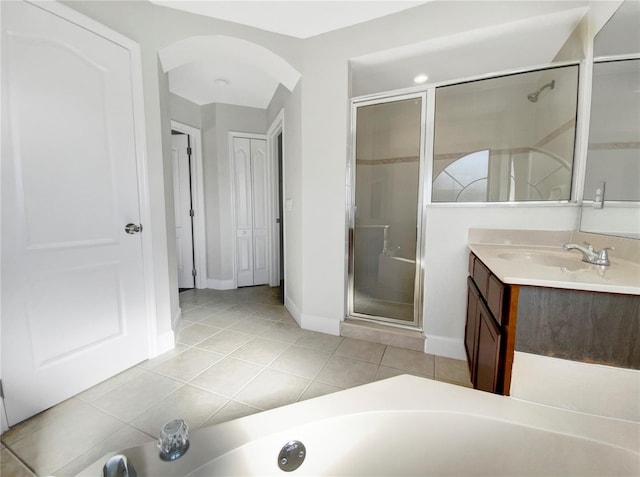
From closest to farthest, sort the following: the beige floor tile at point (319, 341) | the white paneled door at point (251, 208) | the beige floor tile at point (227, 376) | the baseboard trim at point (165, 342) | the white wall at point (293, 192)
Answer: the beige floor tile at point (227, 376), the baseboard trim at point (165, 342), the beige floor tile at point (319, 341), the white wall at point (293, 192), the white paneled door at point (251, 208)

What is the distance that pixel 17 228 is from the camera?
1.27 m

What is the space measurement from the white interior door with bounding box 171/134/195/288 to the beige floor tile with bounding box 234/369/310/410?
2436mm

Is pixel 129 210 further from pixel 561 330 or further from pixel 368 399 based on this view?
pixel 561 330

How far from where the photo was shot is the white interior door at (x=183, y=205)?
3.36m

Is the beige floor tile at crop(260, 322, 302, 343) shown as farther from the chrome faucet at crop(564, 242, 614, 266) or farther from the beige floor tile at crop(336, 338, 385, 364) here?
the chrome faucet at crop(564, 242, 614, 266)

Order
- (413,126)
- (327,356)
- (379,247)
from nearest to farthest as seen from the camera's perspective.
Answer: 1. (327,356)
2. (413,126)
3. (379,247)

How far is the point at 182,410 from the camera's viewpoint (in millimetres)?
1394

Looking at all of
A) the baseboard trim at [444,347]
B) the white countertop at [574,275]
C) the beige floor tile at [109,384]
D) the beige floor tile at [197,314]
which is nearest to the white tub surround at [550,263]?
the white countertop at [574,275]

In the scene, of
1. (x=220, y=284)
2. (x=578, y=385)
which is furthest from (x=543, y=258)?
(x=220, y=284)

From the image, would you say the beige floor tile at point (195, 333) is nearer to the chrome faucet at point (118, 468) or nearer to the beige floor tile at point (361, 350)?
the beige floor tile at point (361, 350)

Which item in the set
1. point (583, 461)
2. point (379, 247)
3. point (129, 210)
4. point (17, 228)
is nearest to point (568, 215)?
point (379, 247)

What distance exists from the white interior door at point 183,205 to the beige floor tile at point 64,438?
7.51 feet

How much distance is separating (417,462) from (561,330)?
26.7 inches

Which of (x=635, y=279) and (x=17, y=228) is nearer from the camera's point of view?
(x=635, y=279)
